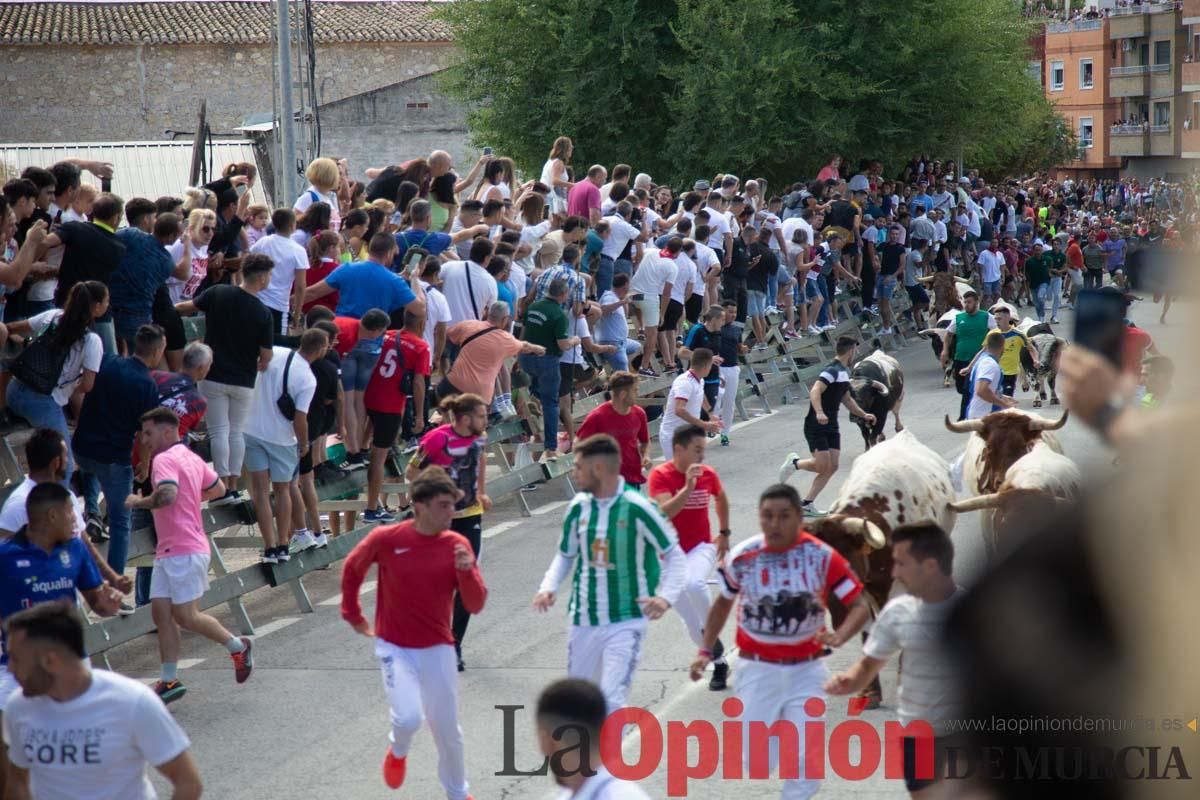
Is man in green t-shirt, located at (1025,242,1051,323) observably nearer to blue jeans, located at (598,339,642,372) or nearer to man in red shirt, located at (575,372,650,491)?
blue jeans, located at (598,339,642,372)

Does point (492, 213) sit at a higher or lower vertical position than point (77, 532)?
higher

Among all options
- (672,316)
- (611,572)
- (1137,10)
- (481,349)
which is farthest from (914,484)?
(1137,10)

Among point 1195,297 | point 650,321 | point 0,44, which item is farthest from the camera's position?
point 0,44

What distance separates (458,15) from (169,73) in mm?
15271

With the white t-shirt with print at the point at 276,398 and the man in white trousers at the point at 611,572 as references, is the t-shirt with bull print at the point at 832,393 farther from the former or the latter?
the man in white trousers at the point at 611,572

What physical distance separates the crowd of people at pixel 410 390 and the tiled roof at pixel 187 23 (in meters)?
27.0

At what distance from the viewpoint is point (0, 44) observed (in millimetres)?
45469

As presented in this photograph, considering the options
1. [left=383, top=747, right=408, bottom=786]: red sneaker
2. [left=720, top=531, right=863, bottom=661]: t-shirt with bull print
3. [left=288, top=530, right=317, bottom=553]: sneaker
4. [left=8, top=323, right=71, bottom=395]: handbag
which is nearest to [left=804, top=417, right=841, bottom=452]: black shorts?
[left=288, top=530, right=317, bottom=553]: sneaker

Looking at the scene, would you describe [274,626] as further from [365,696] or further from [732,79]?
[732,79]

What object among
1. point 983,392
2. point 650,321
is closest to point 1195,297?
point 983,392

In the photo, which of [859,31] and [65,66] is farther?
[65,66]

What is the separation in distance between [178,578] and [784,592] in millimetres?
4566

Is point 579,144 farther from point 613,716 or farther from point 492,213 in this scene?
point 613,716

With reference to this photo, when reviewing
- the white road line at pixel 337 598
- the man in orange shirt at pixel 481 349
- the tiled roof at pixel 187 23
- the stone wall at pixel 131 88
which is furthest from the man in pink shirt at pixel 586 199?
Answer: the tiled roof at pixel 187 23
